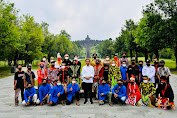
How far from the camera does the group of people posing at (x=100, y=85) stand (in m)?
6.93

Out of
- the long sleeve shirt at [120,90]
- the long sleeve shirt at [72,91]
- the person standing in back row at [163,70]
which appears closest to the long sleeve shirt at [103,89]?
the long sleeve shirt at [120,90]

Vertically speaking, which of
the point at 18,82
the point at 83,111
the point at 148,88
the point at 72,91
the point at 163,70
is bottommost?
the point at 83,111

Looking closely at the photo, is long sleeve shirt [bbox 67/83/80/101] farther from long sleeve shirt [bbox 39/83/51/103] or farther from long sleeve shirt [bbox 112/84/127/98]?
long sleeve shirt [bbox 112/84/127/98]

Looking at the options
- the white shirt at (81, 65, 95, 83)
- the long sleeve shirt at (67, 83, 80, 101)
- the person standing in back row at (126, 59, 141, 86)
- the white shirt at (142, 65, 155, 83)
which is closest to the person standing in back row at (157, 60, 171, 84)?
the white shirt at (142, 65, 155, 83)

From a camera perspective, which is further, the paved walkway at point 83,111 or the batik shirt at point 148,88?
the batik shirt at point 148,88

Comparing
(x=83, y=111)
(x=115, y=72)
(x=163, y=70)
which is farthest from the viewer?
(x=115, y=72)

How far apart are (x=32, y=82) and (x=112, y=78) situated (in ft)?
12.6

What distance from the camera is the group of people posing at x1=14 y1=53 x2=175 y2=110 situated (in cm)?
693

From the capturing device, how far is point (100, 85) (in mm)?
7418

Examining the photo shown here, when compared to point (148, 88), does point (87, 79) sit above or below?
above

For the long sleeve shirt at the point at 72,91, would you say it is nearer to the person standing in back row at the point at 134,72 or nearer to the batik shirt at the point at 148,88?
the person standing in back row at the point at 134,72

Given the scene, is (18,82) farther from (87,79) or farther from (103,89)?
(103,89)

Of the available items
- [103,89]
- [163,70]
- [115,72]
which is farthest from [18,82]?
[163,70]

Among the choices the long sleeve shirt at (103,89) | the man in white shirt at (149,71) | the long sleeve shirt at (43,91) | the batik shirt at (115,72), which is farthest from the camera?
the batik shirt at (115,72)
